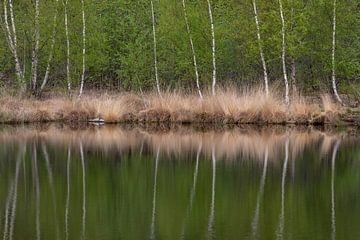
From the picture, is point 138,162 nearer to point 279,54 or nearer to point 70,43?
point 279,54

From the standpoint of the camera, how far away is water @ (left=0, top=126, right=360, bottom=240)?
9836 mm

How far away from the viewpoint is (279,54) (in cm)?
2991

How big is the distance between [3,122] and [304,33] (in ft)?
44.3

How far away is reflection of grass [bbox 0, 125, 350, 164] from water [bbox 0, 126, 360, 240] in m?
0.04

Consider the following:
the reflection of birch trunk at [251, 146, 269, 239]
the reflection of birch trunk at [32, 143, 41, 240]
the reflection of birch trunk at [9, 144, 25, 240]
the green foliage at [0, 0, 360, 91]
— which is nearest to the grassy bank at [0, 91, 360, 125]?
the green foliage at [0, 0, 360, 91]

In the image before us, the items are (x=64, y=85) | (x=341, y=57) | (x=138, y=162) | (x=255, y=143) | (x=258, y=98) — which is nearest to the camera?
(x=138, y=162)

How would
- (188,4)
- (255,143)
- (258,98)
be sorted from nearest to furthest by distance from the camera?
(255,143)
(258,98)
(188,4)

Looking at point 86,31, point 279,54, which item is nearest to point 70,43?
point 86,31

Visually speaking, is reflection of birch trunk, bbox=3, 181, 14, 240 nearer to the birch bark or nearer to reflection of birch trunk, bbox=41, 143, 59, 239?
reflection of birch trunk, bbox=41, 143, 59, 239

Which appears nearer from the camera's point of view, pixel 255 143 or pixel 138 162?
pixel 138 162

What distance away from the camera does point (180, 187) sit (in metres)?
13.3

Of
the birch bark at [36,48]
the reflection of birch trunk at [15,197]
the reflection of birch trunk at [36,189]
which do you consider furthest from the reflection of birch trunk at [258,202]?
the birch bark at [36,48]

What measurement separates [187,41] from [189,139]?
11.4m

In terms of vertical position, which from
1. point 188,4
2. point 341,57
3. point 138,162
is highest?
point 188,4
